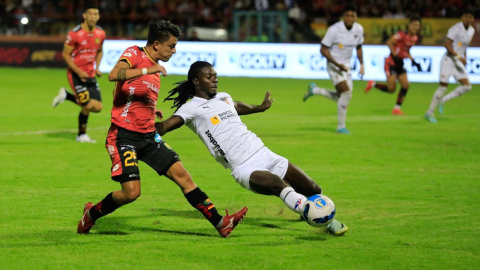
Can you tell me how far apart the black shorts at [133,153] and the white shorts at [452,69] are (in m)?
11.0

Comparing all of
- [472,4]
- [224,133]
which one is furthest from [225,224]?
[472,4]

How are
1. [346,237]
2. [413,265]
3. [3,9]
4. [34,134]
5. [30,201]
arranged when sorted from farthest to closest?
[3,9], [34,134], [30,201], [346,237], [413,265]

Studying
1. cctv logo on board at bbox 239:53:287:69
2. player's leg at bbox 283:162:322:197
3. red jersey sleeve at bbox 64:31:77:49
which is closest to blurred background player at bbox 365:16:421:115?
red jersey sleeve at bbox 64:31:77:49

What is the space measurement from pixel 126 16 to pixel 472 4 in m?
14.9

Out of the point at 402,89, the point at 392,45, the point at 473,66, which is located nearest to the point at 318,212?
the point at 402,89

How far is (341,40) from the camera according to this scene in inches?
551

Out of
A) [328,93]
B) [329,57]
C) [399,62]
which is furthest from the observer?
[399,62]

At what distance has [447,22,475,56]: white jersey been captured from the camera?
51.9ft

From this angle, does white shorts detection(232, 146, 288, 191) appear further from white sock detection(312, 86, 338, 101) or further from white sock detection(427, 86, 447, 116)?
white sock detection(427, 86, 447, 116)

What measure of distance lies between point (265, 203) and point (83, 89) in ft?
18.3

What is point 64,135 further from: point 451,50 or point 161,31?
point 451,50

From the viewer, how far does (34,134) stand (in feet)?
43.5

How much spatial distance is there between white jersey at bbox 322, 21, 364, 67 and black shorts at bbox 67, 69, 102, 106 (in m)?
4.59

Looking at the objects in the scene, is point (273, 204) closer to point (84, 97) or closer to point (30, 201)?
point (30, 201)
